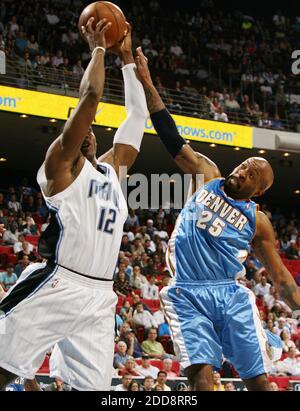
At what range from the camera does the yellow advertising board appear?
1560 cm

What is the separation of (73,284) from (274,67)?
20896 millimetres

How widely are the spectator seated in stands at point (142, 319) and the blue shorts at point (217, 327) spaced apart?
7.23 metres

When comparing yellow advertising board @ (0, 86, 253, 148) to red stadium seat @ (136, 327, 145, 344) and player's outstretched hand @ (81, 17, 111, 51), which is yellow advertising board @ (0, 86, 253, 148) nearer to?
red stadium seat @ (136, 327, 145, 344)

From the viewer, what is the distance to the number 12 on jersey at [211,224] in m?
5.18

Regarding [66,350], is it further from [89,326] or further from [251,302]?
[251,302]

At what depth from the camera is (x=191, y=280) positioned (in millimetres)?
5109

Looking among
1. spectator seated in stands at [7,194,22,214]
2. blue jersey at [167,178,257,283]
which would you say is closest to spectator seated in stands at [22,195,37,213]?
spectator seated in stands at [7,194,22,214]

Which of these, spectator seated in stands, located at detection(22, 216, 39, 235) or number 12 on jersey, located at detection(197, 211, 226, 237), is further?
spectator seated in stands, located at detection(22, 216, 39, 235)

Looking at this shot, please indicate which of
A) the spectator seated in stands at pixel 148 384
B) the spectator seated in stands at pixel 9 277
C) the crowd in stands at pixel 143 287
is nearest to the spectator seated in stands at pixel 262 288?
the crowd in stands at pixel 143 287

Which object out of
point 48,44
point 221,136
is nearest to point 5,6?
point 48,44

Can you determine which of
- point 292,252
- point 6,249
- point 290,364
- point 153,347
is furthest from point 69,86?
point 290,364

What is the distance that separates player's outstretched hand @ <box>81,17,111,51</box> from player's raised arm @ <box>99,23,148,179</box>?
13.5 inches

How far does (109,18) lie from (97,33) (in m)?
0.23

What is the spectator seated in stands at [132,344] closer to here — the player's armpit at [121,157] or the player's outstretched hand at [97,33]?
the player's armpit at [121,157]
